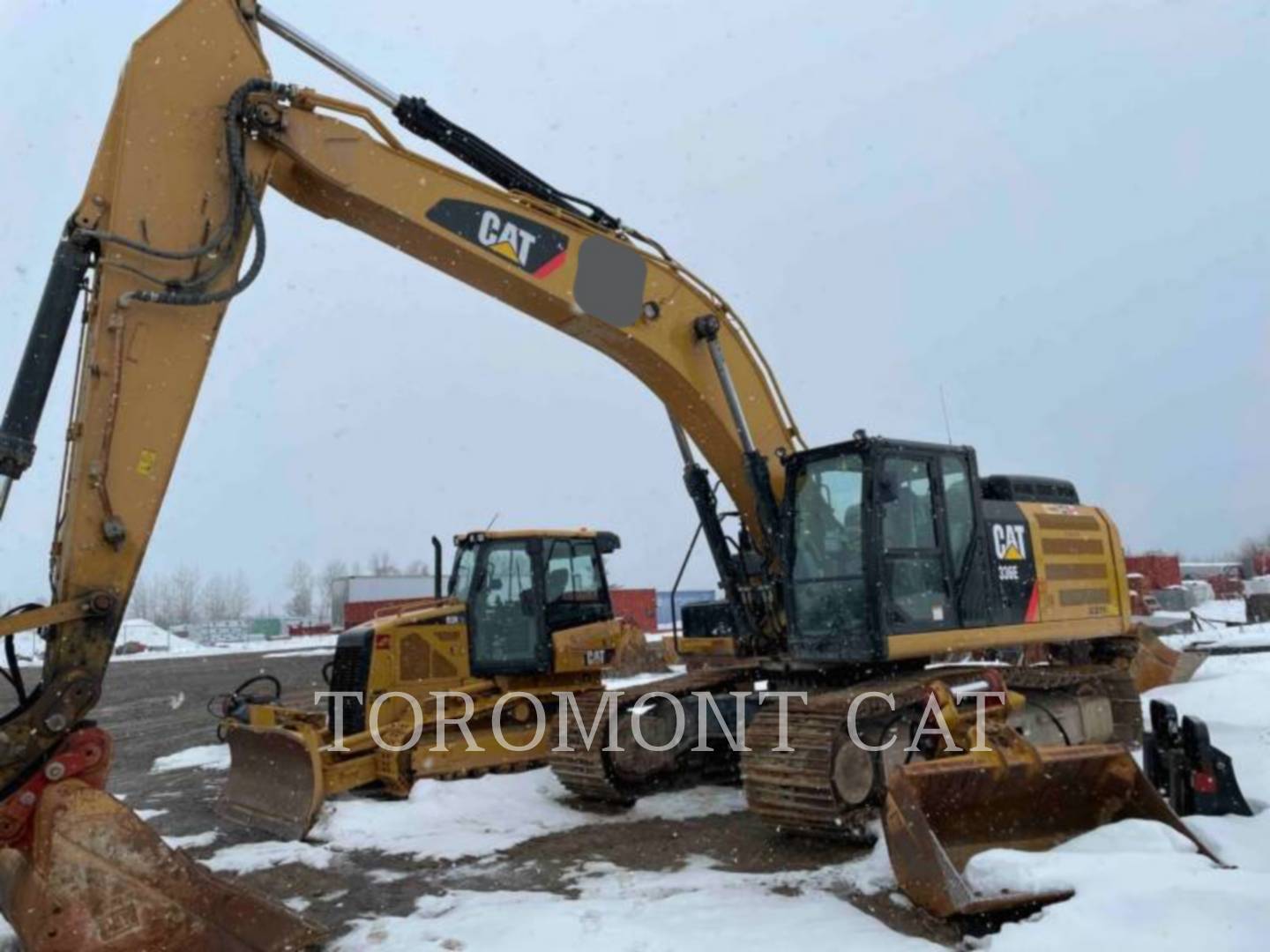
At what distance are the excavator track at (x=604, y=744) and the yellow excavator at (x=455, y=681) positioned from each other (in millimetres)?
1288

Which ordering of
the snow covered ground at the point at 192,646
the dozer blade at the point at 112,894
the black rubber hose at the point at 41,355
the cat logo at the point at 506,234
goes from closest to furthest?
the dozer blade at the point at 112,894 < the black rubber hose at the point at 41,355 < the cat logo at the point at 506,234 < the snow covered ground at the point at 192,646

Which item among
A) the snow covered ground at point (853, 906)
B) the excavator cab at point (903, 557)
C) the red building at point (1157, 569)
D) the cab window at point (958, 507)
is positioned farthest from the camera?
the red building at point (1157, 569)

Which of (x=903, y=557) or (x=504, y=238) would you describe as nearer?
(x=504, y=238)

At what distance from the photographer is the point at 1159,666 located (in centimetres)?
1160

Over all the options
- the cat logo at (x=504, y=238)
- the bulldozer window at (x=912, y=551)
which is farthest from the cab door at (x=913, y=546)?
the cat logo at (x=504, y=238)

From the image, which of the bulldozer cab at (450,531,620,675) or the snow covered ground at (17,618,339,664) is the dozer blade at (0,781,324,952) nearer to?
the bulldozer cab at (450,531,620,675)

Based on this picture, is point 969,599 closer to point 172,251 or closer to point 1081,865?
point 1081,865

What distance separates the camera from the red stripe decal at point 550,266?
21.2 feet

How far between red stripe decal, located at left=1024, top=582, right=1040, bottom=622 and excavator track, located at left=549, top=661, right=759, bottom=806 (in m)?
2.00

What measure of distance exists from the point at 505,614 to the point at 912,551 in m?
4.33

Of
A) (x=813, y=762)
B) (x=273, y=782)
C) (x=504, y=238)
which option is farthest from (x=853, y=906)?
(x=273, y=782)

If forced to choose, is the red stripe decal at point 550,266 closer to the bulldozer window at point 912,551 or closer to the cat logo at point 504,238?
the cat logo at point 504,238

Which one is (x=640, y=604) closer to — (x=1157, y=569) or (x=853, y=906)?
(x=1157, y=569)

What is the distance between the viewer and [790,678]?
7.27 m
